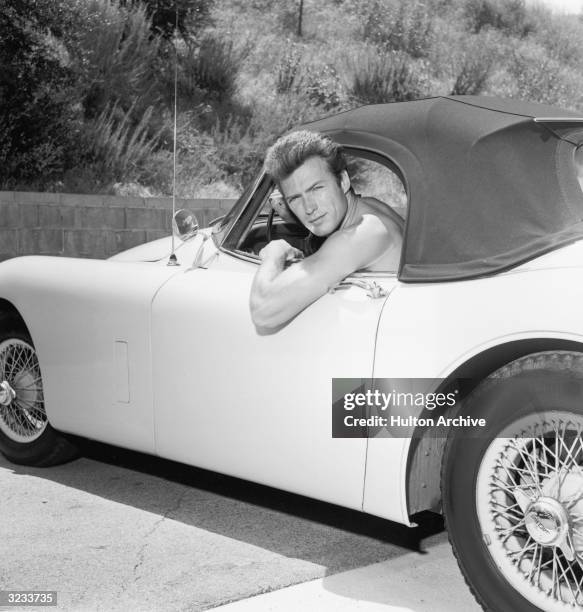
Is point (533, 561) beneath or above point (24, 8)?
beneath

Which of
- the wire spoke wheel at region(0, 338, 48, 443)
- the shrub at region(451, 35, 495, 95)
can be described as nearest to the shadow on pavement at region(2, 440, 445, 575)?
the wire spoke wheel at region(0, 338, 48, 443)

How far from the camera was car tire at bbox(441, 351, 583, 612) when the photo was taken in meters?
2.83

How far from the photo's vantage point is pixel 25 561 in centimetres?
366

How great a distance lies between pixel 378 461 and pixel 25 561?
1352mm

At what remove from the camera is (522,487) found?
116 inches

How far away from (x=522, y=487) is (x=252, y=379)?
1.02 meters

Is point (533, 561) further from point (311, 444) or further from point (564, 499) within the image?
point (311, 444)

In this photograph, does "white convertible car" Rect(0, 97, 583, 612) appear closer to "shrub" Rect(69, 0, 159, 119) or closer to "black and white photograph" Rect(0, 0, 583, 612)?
"black and white photograph" Rect(0, 0, 583, 612)

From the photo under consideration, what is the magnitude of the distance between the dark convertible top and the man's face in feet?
0.69

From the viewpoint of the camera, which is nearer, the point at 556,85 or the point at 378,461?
the point at 378,461

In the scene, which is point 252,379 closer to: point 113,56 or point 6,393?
point 6,393

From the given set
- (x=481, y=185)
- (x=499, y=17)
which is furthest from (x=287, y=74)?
(x=481, y=185)

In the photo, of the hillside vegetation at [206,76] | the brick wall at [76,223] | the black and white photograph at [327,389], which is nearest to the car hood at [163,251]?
the black and white photograph at [327,389]

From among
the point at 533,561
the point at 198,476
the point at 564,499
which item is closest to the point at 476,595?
the point at 533,561
